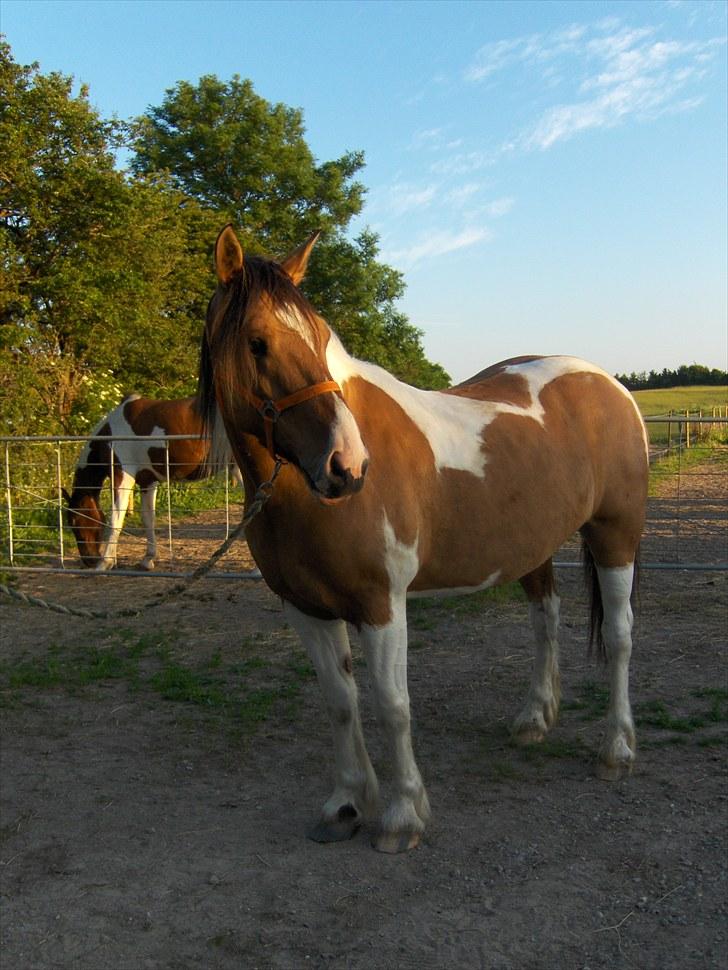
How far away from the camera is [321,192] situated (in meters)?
28.0

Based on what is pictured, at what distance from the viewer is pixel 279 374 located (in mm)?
2166

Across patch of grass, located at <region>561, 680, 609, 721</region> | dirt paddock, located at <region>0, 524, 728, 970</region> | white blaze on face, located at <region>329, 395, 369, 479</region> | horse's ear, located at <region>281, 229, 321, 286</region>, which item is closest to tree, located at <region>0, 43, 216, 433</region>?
dirt paddock, located at <region>0, 524, 728, 970</region>

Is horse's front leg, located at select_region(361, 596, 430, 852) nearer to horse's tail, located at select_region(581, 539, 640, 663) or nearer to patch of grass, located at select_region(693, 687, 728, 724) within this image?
horse's tail, located at select_region(581, 539, 640, 663)

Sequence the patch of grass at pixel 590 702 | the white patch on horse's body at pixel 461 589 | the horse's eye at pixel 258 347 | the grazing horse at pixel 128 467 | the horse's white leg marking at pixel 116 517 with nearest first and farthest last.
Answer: the horse's eye at pixel 258 347
the white patch on horse's body at pixel 461 589
the patch of grass at pixel 590 702
the horse's white leg marking at pixel 116 517
the grazing horse at pixel 128 467

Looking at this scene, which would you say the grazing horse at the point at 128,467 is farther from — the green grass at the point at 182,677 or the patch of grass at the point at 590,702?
the patch of grass at the point at 590,702

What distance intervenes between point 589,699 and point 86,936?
2.75 metres

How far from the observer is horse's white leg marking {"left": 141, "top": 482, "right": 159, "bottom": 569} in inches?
307

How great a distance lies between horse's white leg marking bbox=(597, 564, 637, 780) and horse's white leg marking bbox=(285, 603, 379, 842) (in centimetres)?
109

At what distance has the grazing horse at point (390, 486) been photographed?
2.19 metres

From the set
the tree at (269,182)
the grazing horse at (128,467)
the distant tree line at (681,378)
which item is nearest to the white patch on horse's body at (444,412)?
the grazing horse at (128,467)

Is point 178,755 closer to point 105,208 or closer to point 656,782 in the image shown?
point 656,782

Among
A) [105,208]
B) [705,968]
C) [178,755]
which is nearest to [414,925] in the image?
[705,968]

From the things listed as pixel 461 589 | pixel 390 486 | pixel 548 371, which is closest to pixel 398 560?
pixel 390 486

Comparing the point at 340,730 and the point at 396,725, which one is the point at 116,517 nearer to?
the point at 340,730
